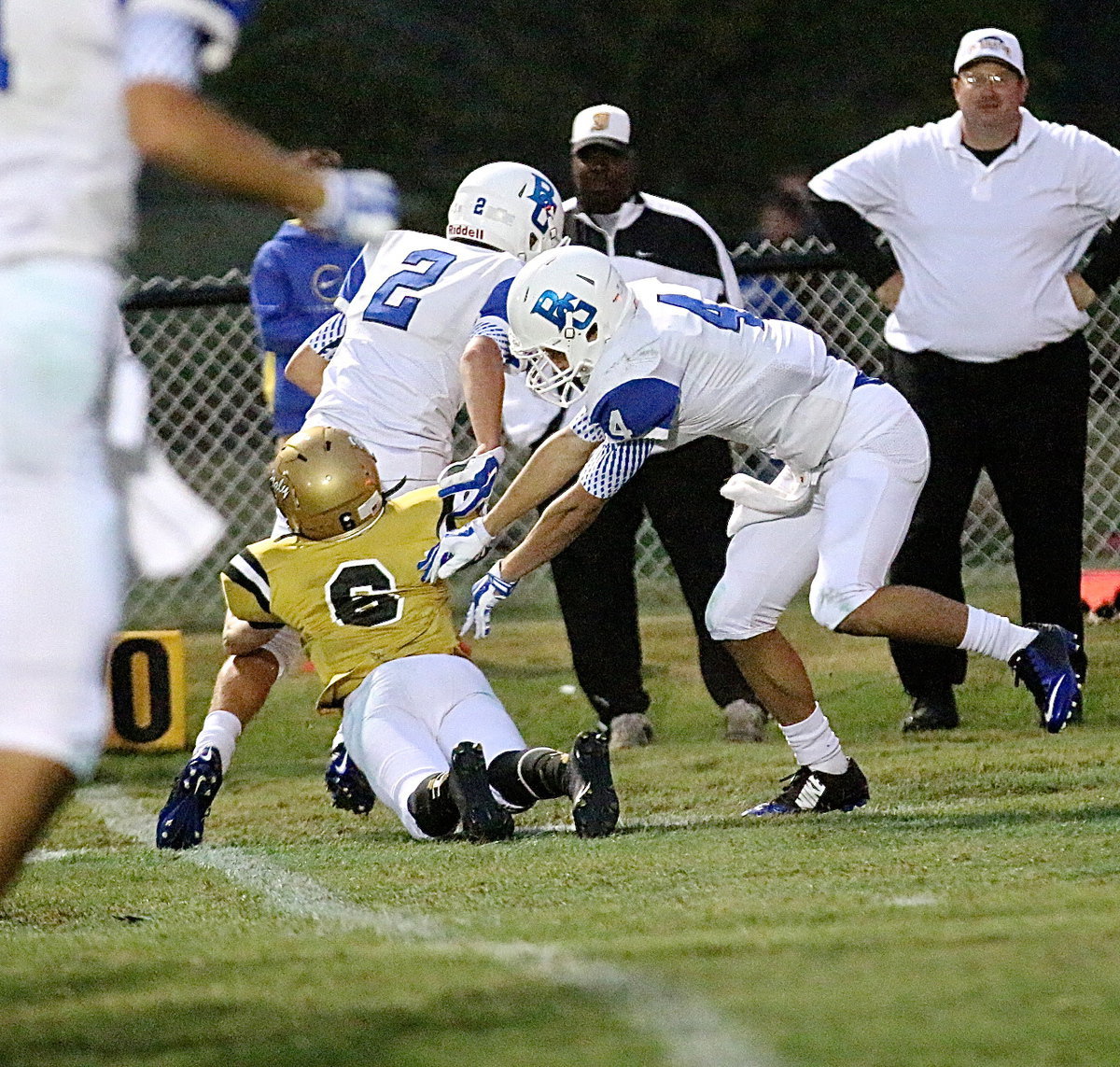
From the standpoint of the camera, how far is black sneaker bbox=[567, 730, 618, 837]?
551 cm

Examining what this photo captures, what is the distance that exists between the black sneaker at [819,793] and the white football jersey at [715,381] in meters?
0.88

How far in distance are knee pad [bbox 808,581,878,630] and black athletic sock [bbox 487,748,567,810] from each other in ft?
2.82

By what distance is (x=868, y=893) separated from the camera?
4.47 meters

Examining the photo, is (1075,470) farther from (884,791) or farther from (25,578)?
(25,578)

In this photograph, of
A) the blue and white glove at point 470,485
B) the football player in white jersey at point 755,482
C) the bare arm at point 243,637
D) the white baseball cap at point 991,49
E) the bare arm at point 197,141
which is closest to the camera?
the bare arm at point 197,141

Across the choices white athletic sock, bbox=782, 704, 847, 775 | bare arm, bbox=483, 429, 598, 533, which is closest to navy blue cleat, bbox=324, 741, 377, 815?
bare arm, bbox=483, 429, 598, 533

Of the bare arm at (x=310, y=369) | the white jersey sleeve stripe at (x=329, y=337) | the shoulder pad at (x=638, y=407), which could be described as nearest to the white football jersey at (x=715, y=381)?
the shoulder pad at (x=638, y=407)

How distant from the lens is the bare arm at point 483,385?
22.1 ft

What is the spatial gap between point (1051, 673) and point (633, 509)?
8.64 feet

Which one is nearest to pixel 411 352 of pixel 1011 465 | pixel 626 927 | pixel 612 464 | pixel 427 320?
pixel 427 320

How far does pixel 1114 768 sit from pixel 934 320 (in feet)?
Answer: 6.45

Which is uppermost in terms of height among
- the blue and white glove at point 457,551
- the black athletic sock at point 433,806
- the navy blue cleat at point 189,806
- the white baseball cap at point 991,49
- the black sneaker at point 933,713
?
the white baseball cap at point 991,49

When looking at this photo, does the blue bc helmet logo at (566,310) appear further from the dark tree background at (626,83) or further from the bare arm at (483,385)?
the dark tree background at (626,83)

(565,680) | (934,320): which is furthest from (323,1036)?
(565,680)
